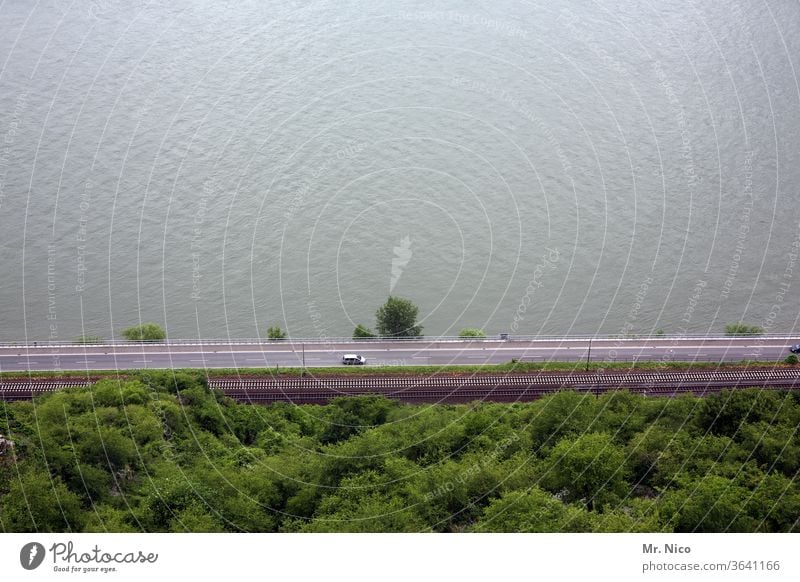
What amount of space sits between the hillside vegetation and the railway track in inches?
120

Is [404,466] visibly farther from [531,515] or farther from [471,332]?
[471,332]

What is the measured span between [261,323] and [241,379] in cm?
619

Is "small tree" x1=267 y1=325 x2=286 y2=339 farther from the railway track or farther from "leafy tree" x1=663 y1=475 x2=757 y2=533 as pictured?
"leafy tree" x1=663 y1=475 x2=757 y2=533

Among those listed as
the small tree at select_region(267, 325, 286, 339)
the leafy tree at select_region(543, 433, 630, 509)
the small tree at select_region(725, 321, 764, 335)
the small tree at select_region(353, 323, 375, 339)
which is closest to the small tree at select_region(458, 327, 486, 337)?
the small tree at select_region(353, 323, 375, 339)

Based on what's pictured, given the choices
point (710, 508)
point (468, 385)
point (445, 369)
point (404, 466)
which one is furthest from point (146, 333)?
point (710, 508)

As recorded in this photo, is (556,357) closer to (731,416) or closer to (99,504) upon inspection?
(731,416)

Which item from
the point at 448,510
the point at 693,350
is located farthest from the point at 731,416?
the point at 693,350

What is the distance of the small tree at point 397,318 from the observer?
4353 cm

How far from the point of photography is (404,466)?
28.2m

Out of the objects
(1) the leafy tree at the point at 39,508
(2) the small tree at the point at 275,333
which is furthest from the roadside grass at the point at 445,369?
(1) the leafy tree at the point at 39,508

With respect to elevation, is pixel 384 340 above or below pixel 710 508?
above

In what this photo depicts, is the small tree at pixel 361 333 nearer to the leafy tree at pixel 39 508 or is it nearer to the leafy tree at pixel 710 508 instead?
the leafy tree at pixel 39 508

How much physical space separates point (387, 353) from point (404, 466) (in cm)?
1497

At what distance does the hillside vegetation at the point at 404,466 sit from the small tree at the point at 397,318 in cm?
864
